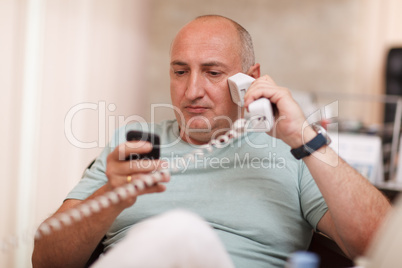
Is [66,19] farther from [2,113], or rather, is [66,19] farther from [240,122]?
[240,122]

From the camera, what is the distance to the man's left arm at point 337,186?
1.07 meters

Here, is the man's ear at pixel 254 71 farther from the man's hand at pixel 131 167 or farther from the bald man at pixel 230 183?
the man's hand at pixel 131 167

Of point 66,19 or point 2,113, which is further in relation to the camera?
point 66,19

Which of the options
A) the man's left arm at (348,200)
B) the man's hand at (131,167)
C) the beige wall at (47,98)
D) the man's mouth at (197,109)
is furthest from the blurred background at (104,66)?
the man's left arm at (348,200)

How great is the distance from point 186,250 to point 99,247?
68 cm

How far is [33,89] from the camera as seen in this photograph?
206cm

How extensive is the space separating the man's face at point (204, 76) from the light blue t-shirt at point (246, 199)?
0.32ft

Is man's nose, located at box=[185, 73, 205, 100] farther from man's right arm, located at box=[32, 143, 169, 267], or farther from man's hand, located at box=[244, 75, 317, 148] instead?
man's right arm, located at box=[32, 143, 169, 267]

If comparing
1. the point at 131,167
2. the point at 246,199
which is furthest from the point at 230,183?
the point at 131,167

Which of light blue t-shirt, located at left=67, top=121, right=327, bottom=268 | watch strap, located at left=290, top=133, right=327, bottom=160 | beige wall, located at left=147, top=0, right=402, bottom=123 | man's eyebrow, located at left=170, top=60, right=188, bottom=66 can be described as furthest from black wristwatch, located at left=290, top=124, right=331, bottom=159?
beige wall, located at left=147, top=0, right=402, bottom=123

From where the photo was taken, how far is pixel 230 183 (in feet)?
4.09

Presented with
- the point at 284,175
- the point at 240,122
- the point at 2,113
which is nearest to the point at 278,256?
the point at 284,175

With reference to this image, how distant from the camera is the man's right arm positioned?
964 millimetres

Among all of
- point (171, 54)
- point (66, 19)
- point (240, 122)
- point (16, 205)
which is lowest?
point (16, 205)
